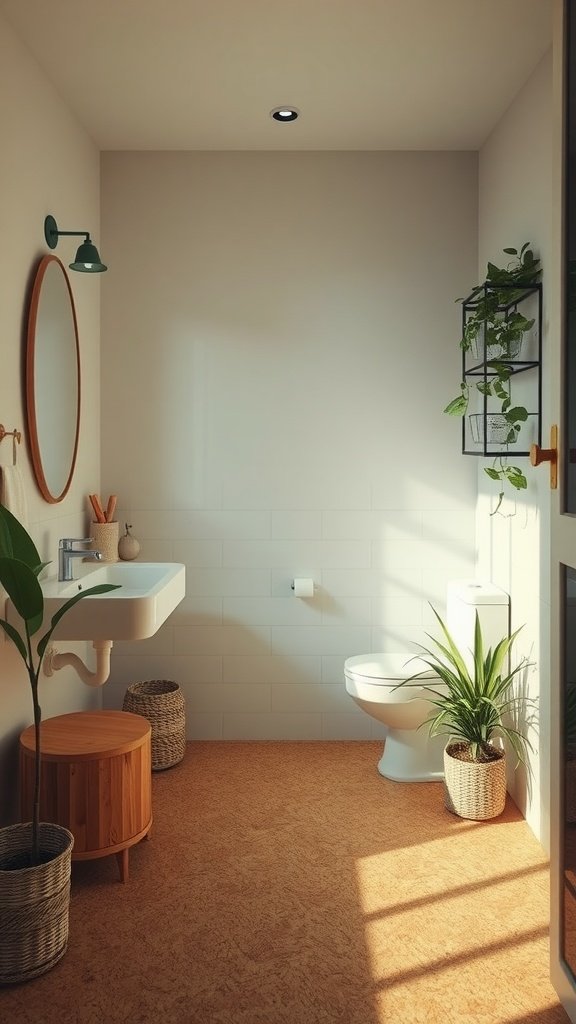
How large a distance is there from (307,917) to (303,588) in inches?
64.0

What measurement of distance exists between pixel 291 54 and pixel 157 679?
2666 millimetres

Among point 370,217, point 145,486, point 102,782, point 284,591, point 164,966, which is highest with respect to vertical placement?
point 370,217

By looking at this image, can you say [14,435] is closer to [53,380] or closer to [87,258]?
[53,380]

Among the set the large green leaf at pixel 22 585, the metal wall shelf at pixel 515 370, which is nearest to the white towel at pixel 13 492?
the large green leaf at pixel 22 585

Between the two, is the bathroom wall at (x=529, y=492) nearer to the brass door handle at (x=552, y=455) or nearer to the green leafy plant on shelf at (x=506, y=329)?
the green leafy plant on shelf at (x=506, y=329)

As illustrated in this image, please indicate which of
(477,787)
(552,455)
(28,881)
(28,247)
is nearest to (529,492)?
(477,787)

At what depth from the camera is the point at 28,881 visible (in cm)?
217

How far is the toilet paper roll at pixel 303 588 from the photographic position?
388cm

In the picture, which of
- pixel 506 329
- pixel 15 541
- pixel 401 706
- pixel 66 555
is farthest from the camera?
pixel 401 706

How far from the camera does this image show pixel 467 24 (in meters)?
2.81

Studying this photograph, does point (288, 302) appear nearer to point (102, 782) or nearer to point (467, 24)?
point (467, 24)

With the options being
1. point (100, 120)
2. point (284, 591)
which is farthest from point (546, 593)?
point (100, 120)

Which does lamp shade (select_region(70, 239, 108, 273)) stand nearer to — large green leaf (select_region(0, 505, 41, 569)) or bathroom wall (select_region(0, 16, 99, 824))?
bathroom wall (select_region(0, 16, 99, 824))

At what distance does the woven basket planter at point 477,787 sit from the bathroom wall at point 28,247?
1560 millimetres
